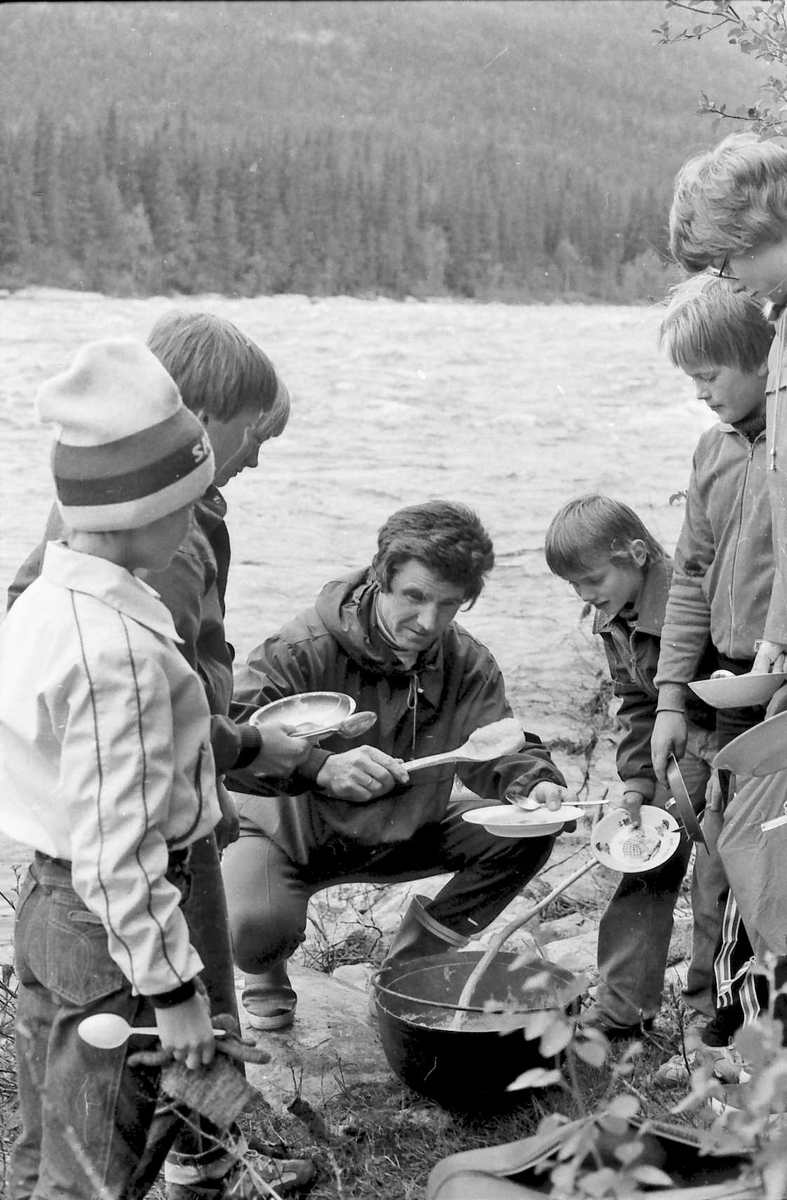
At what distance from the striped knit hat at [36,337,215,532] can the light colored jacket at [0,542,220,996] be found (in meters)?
0.08

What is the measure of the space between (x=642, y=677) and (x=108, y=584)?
1652 mm

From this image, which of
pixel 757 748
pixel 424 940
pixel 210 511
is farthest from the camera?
pixel 424 940

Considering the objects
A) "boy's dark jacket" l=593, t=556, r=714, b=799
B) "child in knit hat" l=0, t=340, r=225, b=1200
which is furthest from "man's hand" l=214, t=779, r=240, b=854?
"boy's dark jacket" l=593, t=556, r=714, b=799

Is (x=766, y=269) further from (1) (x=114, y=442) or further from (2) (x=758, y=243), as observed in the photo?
(1) (x=114, y=442)

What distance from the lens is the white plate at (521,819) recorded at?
9.18 ft

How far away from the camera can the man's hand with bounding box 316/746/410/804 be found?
8.73ft

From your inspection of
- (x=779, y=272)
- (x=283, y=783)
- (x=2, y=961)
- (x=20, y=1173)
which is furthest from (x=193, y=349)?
(x=2, y=961)

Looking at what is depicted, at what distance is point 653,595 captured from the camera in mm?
3061

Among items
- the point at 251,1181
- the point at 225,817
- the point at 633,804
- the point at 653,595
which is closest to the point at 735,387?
the point at 653,595

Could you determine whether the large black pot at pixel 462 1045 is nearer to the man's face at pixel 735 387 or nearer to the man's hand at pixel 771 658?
the man's hand at pixel 771 658

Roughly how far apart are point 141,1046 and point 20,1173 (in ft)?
1.02

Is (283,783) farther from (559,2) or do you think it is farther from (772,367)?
(559,2)

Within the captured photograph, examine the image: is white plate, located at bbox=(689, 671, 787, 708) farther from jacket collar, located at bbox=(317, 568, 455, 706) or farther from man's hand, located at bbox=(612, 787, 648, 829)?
jacket collar, located at bbox=(317, 568, 455, 706)

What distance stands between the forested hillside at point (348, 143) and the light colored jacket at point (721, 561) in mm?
2168
